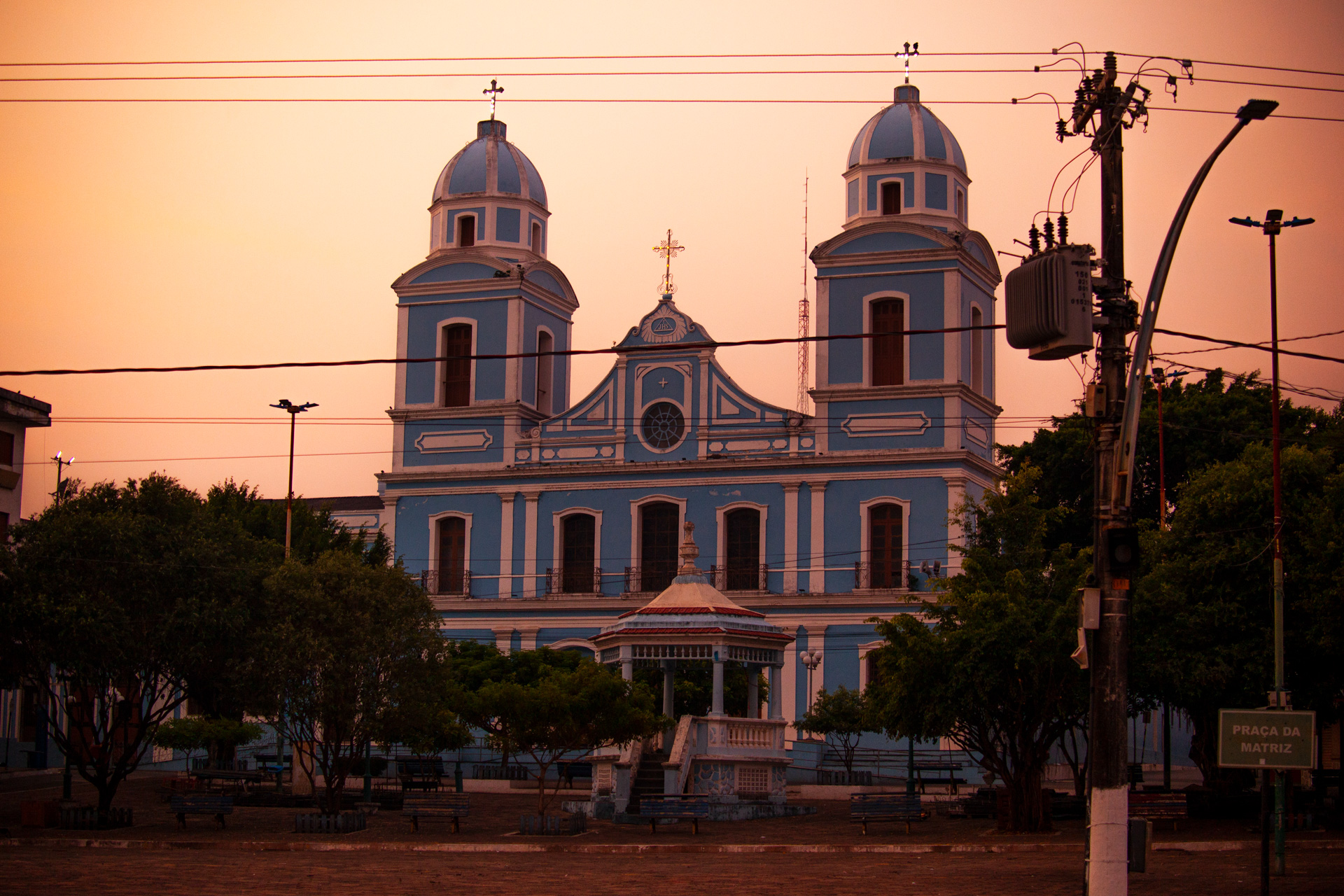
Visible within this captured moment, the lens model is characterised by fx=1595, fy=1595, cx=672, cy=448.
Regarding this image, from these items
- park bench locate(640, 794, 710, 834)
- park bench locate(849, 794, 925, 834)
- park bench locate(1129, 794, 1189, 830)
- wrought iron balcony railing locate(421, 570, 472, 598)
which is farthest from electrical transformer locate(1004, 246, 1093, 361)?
wrought iron balcony railing locate(421, 570, 472, 598)

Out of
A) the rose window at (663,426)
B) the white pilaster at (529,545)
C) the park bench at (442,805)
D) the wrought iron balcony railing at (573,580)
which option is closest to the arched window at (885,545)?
the rose window at (663,426)

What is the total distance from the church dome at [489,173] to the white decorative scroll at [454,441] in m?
7.13

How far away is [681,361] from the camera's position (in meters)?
44.8

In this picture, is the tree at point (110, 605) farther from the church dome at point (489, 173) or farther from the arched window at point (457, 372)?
the church dome at point (489, 173)

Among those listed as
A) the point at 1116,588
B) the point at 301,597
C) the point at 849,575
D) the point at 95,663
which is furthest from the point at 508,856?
the point at 849,575

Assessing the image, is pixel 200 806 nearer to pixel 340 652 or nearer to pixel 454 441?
pixel 340 652

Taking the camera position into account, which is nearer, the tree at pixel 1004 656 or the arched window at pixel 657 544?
the tree at pixel 1004 656

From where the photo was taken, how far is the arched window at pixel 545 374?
47531 millimetres

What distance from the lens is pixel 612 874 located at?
18.9 metres

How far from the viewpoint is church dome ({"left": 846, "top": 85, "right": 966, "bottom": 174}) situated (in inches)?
1713

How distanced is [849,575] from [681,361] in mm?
7809

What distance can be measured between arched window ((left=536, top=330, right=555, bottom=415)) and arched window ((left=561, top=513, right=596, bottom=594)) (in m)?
4.23

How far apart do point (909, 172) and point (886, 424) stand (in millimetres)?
7023

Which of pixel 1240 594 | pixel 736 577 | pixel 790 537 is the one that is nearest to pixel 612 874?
pixel 1240 594
